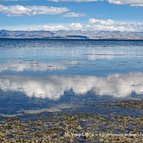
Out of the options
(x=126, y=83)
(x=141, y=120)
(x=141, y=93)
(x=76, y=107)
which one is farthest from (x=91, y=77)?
(x=141, y=120)

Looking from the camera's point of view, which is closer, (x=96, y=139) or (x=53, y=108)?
(x=96, y=139)

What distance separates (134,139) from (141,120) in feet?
16.5

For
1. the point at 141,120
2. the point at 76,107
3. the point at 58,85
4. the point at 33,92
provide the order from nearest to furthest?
1. the point at 141,120
2. the point at 76,107
3. the point at 33,92
4. the point at 58,85

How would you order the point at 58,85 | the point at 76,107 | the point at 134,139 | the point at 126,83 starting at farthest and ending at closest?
the point at 126,83 < the point at 58,85 < the point at 76,107 < the point at 134,139

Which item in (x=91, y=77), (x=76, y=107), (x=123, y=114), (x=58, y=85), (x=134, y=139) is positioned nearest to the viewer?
(x=134, y=139)

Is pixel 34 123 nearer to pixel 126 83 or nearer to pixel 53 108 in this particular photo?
pixel 53 108

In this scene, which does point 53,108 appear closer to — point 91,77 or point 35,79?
point 35,79

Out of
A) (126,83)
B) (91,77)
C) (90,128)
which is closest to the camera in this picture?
(90,128)

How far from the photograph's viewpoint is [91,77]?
4912 cm

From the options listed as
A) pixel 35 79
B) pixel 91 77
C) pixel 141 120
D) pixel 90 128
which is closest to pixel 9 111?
pixel 90 128

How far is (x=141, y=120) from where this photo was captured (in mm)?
25953

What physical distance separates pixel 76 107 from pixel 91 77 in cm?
1883

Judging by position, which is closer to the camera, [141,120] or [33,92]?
[141,120]

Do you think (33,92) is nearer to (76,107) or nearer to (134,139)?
(76,107)
